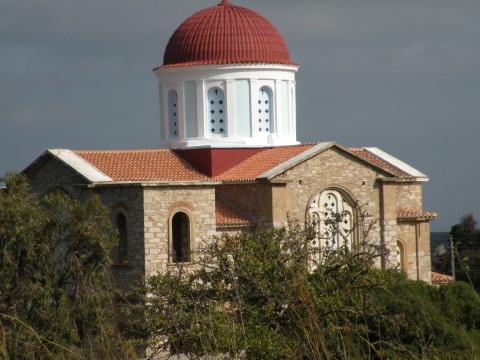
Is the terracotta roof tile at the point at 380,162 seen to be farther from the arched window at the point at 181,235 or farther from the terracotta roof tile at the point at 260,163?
the arched window at the point at 181,235

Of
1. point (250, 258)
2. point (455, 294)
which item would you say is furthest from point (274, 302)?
point (455, 294)

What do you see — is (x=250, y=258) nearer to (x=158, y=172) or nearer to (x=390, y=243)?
(x=158, y=172)

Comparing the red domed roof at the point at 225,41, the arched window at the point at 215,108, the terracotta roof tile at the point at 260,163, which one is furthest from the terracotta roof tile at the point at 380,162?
the arched window at the point at 215,108

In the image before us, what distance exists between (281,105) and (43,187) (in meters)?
6.65

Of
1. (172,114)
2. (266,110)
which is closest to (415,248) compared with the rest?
(266,110)

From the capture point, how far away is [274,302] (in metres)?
16.1

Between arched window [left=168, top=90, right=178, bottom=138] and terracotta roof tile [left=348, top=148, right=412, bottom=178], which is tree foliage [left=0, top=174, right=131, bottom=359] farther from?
terracotta roof tile [left=348, top=148, right=412, bottom=178]

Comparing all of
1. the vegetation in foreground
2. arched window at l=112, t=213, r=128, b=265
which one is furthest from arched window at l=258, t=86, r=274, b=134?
the vegetation in foreground

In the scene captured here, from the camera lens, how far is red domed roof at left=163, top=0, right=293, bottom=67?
2784 cm

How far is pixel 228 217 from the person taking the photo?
25.2m

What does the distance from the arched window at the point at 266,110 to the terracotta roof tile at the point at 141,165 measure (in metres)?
2.53

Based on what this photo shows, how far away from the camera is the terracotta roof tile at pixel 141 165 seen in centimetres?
2483

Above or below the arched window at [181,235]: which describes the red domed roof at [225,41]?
above

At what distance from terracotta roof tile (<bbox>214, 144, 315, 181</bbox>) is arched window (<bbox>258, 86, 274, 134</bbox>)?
992mm
